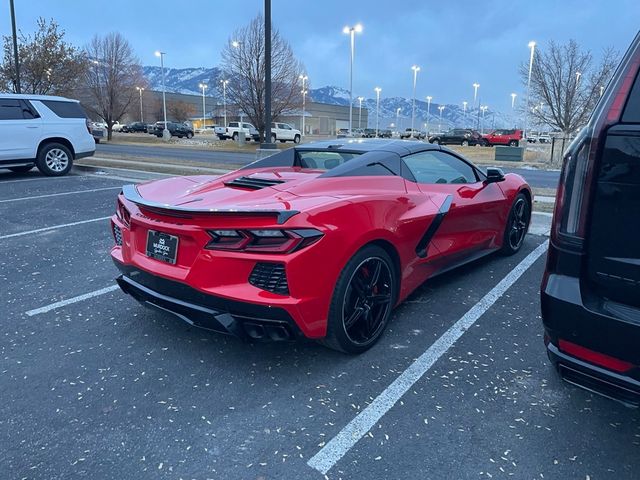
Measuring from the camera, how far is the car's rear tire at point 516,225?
16.9 feet

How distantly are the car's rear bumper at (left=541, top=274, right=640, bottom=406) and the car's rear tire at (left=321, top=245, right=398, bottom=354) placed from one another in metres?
1.11

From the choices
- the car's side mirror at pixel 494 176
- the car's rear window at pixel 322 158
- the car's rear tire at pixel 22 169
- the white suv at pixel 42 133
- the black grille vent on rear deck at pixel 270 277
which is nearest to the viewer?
the black grille vent on rear deck at pixel 270 277

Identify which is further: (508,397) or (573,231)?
(508,397)

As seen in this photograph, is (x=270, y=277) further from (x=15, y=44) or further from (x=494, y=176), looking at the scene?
(x=15, y=44)

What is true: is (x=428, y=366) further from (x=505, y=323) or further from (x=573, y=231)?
(x=573, y=231)

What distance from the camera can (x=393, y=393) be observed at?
9.12ft

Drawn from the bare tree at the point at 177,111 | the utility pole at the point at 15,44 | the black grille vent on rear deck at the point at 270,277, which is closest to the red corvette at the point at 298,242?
the black grille vent on rear deck at the point at 270,277

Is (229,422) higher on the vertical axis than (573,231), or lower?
lower

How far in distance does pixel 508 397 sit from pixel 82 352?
8.66ft

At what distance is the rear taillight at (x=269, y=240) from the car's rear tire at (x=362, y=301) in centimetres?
36

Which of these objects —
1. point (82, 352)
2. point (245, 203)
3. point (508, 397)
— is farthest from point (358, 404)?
point (82, 352)

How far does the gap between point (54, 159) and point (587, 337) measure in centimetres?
1229

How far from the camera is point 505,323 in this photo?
3695 millimetres

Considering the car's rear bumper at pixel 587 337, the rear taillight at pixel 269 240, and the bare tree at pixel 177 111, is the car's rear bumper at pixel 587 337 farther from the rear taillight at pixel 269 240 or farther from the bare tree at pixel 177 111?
the bare tree at pixel 177 111
